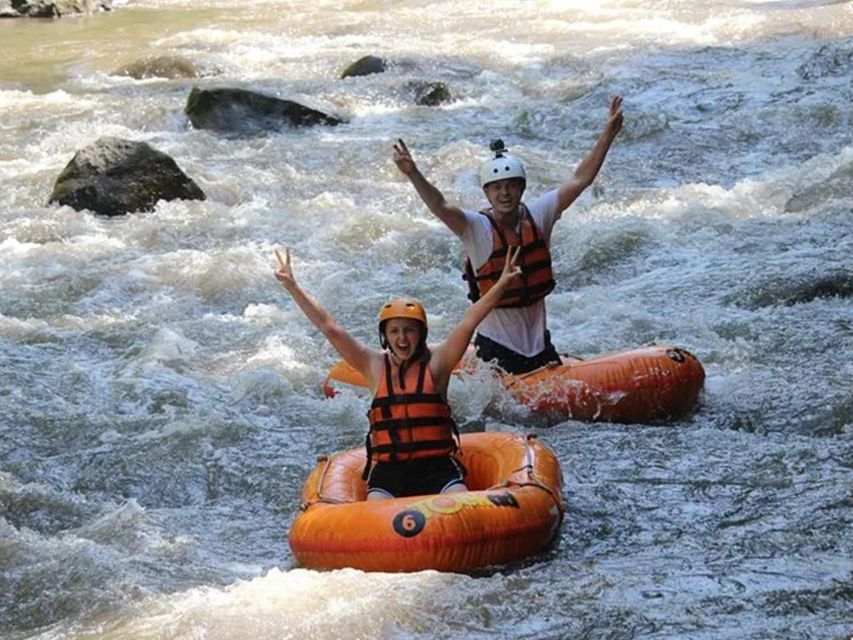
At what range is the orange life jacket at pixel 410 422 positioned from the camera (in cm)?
555

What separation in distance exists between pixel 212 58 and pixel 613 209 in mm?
9031

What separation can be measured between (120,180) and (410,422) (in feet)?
22.0

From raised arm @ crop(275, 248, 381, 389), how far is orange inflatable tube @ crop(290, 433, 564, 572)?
57cm

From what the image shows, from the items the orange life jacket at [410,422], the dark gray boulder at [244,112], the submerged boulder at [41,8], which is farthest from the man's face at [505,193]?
the submerged boulder at [41,8]

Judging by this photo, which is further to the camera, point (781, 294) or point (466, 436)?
point (781, 294)

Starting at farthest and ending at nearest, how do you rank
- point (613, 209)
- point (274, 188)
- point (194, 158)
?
1. point (194, 158)
2. point (274, 188)
3. point (613, 209)

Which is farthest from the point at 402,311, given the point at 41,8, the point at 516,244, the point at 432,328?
the point at 41,8

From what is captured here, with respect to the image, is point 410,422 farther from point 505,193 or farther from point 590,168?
point 590,168

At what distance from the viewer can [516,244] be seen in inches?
268

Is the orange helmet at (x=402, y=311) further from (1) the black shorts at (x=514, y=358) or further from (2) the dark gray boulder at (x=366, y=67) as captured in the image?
(2) the dark gray boulder at (x=366, y=67)

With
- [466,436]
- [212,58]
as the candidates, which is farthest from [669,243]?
[212,58]

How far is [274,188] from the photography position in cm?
1223

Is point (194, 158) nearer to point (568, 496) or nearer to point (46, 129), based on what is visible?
point (46, 129)

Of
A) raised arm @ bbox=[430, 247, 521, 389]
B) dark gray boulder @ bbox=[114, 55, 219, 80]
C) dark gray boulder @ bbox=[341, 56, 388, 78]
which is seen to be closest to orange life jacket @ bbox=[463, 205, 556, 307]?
raised arm @ bbox=[430, 247, 521, 389]
